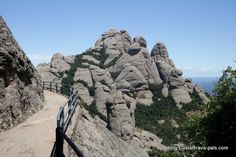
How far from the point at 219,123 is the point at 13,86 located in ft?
42.8

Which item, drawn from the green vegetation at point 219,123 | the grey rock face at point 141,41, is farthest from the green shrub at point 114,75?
the green vegetation at point 219,123

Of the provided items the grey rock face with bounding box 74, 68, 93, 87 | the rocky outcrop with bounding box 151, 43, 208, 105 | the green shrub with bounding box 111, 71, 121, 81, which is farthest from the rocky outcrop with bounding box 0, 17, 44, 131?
the rocky outcrop with bounding box 151, 43, 208, 105

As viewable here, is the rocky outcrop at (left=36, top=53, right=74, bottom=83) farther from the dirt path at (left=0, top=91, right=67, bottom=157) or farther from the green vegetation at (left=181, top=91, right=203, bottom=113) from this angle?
the dirt path at (left=0, top=91, right=67, bottom=157)

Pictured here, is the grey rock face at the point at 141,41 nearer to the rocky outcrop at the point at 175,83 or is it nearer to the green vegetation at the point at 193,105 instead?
the rocky outcrop at the point at 175,83

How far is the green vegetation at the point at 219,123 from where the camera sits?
19.2m

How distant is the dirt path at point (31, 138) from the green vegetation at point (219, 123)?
10.1 meters

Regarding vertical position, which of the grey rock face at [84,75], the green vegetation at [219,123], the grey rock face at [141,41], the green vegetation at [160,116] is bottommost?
the green vegetation at [160,116]

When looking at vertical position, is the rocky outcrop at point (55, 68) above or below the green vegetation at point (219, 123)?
above

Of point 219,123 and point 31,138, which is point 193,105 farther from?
point 31,138

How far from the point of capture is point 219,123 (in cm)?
2031

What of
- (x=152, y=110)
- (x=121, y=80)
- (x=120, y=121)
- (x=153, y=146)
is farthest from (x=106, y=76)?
(x=120, y=121)

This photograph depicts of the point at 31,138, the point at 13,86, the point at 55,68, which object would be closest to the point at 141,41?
the point at 55,68

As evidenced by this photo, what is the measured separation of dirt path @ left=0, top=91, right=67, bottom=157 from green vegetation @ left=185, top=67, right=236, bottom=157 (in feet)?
33.1

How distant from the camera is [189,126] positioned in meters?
26.8
